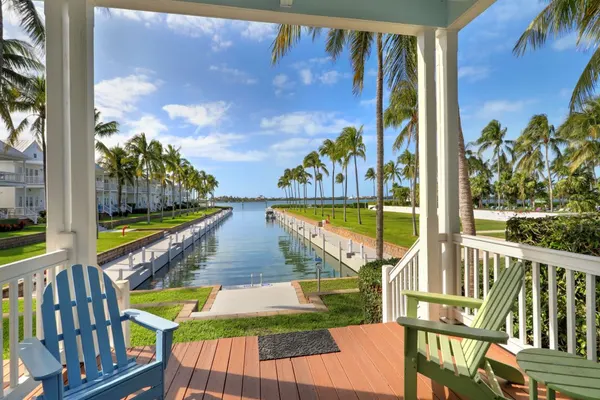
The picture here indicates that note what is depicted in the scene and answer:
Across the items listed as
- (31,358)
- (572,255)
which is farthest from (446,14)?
(31,358)

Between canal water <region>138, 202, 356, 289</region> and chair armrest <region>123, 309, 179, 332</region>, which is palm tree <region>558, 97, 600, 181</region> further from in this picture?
chair armrest <region>123, 309, 179, 332</region>

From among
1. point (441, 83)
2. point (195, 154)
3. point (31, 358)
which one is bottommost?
point (31, 358)

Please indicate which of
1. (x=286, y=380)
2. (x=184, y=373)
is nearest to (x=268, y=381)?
(x=286, y=380)

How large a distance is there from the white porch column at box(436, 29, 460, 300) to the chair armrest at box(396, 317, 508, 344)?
62.6 inches

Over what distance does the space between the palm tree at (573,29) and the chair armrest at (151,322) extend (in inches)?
318

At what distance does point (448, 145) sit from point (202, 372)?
304 centimetres

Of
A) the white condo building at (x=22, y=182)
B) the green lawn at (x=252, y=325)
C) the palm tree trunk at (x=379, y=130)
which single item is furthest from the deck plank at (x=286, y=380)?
the white condo building at (x=22, y=182)

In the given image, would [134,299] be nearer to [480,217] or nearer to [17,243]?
[17,243]

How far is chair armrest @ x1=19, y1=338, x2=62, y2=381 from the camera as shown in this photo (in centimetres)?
111

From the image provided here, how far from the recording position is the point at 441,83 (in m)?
2.99

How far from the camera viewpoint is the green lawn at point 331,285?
8695 millimetres

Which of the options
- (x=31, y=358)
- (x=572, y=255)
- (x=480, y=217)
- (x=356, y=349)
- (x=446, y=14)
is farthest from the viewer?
(x=480, y=217)

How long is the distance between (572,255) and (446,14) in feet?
8.12

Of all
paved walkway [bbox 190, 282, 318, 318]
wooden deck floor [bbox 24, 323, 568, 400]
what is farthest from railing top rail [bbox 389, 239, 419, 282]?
paved walkway [bbox 190, 282, 318, 318]
